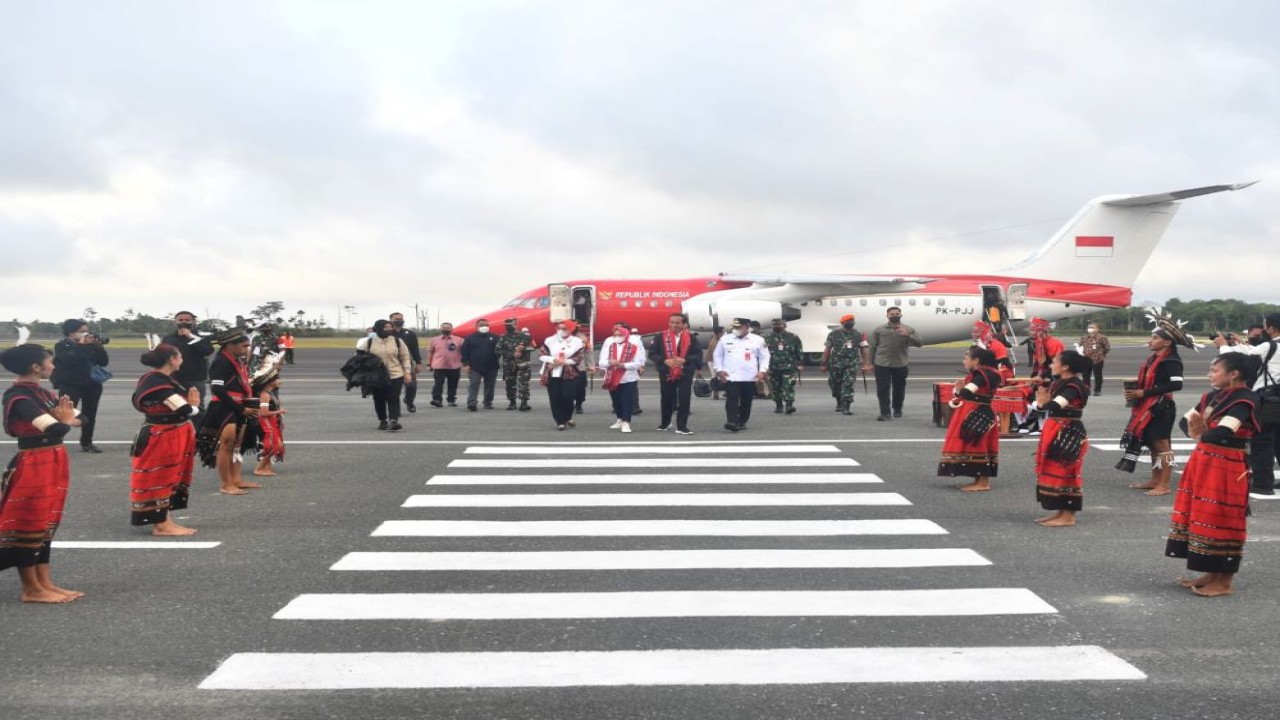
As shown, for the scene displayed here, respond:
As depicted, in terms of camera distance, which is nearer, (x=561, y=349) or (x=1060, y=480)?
(x=1060, y=480)

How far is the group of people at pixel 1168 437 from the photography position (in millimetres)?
6254

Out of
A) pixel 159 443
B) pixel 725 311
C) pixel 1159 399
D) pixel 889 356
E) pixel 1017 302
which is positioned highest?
pixel 1017 302

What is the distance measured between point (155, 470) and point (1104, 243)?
111ft

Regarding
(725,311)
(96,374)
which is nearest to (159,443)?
(96,374)

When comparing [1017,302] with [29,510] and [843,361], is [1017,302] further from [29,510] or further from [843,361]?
[29,510]

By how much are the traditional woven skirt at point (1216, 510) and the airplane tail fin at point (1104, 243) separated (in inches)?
1179

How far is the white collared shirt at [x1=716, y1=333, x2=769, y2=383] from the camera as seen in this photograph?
15031mm

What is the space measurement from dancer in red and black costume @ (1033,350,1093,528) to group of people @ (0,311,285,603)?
7.17 m

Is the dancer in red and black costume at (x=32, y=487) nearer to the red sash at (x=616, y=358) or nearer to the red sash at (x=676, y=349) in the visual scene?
the red sash at (x=616, y=358)

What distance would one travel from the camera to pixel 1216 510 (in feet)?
20.5

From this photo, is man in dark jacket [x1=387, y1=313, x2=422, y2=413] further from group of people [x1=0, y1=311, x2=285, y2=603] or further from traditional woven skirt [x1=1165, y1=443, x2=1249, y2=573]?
traditional woven skirt [x1=1165, y1=443, x2=1249, y2=573]

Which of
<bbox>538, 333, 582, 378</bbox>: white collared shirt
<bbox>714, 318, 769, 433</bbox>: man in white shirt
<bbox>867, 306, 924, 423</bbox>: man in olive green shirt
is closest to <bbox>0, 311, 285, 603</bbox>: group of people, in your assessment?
<bbox>538, 333, 582, 378</bbox>: white collared shirt

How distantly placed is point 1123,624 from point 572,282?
88.1 feet

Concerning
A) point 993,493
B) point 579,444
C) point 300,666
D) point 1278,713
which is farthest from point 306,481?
point 1278,713
